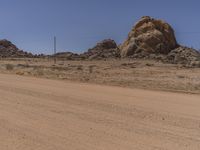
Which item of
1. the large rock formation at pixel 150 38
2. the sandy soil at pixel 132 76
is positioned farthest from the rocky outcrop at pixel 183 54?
the sandy soil at pixel 132 76

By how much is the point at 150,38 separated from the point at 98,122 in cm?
5630

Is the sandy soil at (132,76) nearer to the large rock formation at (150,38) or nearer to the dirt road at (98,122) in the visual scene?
the dirt road at (98,122)

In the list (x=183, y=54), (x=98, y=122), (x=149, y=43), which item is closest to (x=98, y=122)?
(x=98, y=122)

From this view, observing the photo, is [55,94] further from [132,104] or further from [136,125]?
[136,125]

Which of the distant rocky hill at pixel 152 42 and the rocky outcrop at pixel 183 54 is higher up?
the distant rocky hill at pixel 152 42

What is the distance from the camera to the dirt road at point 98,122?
823 centimetres

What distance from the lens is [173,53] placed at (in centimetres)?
6325

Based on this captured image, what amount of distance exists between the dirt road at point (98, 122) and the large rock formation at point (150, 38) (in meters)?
49.9

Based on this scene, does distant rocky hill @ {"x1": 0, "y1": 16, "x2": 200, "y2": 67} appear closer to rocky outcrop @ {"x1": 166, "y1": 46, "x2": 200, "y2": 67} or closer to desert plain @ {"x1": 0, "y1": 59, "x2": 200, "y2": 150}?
rocky outcrop @ {"x1": 166, "y1": 46, "x2": 200, "y2": 67}

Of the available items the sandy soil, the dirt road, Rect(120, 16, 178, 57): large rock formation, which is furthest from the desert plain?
Rect(120, 16, 178, 57): large rock formation

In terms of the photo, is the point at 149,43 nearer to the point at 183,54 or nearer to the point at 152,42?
the point at 152,42

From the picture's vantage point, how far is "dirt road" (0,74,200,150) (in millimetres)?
8234

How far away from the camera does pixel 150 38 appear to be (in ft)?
216

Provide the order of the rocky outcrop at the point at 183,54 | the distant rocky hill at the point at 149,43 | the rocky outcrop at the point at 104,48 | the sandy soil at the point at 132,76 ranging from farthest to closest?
the rocky outcrop at the point at 104,48
the distant rocky hill at the point at 149,43
the rocky outcrop at the point at 183,54
the sandy soil at the point at 132,76
